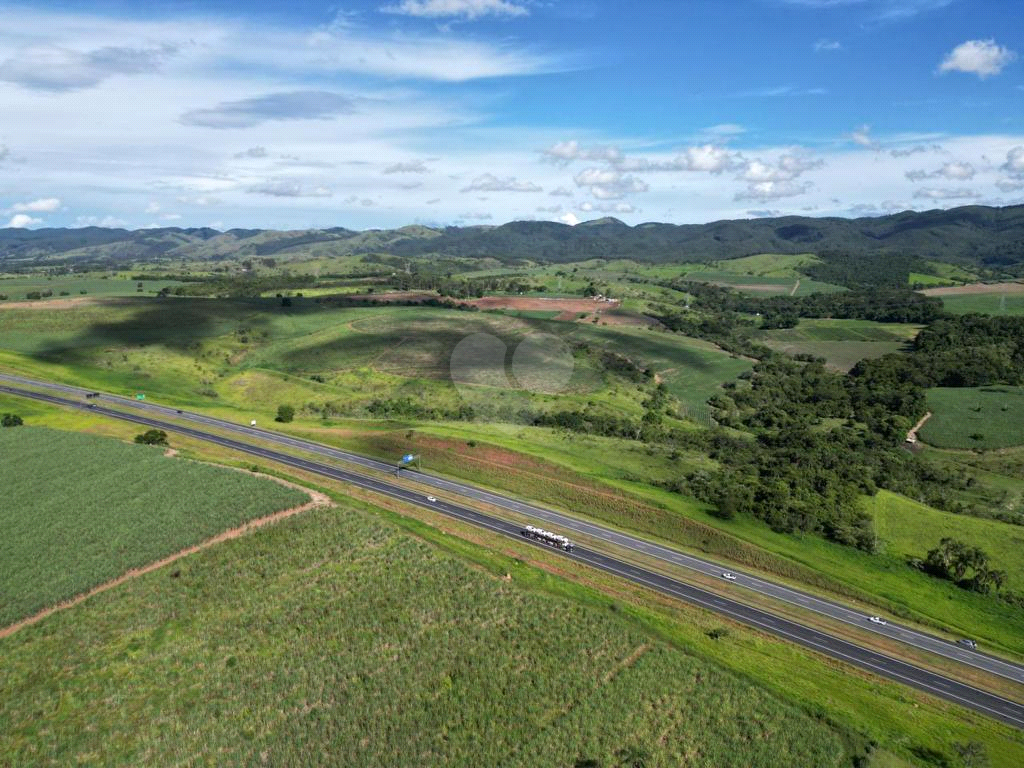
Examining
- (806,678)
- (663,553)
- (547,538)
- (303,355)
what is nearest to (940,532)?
(663,553)

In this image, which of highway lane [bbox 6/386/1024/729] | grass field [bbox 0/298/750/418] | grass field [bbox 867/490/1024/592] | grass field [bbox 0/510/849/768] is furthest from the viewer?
grass field [bbox 0/298/750/418]

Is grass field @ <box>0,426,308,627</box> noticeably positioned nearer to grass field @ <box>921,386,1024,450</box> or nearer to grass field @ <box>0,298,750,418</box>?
grass field @ <box>0,298,750,418</box>

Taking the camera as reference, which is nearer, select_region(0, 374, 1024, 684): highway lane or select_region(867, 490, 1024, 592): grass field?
select_region(0, 374, 1024, 684): highway lane

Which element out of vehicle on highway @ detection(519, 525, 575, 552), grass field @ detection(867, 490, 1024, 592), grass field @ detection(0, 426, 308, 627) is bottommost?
grass field @ detection(867, 490, 1024, 592)

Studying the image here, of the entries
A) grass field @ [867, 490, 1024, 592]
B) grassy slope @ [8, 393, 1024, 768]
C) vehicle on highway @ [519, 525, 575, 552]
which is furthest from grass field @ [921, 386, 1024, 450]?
vehicle on highway @ [519, 525, 575, 552]

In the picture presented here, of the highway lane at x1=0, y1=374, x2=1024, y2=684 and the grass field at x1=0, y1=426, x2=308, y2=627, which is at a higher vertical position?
the grass field at x1=0, y1=426, x2=308, y2=627
